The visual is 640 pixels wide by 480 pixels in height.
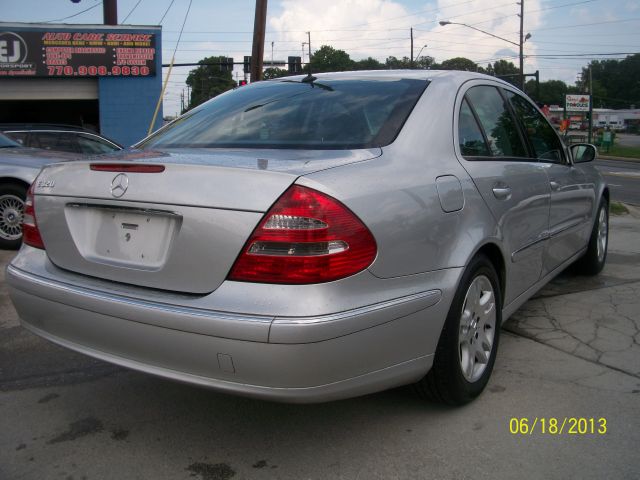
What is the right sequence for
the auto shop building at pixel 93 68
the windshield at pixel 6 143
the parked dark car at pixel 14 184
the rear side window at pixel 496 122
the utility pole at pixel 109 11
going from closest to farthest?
the rear side window at pixel 496 122 < the parked dark car at pixel 14 184 < the windshield at pixel 6 143 < the auto shop building at pixel 93 68 < the utility pole at pixel 109 11

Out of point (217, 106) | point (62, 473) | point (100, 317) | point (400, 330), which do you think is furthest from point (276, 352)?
point (217, 106)

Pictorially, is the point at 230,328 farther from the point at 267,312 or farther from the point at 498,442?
the point at 498,442

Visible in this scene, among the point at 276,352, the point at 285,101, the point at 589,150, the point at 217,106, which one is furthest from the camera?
the point at 589,150

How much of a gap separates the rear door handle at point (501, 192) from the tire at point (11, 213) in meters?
5.45

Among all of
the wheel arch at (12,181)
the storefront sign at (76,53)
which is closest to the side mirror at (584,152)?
the wheel arch at (12,181)

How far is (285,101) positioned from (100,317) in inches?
60.3

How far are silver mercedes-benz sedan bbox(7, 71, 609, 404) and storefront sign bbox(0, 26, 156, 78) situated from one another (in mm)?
17700

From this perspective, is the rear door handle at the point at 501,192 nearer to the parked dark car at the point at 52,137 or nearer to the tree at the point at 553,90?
the parked dark car at the point at 52,137

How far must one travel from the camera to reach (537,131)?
427cm

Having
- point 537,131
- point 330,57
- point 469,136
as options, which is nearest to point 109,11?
point 537,131

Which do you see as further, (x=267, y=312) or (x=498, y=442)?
(x=498, y=442)

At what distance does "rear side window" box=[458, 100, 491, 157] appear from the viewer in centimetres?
311

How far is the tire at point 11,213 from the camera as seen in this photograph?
671 centimetres

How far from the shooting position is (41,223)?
9.20ft
